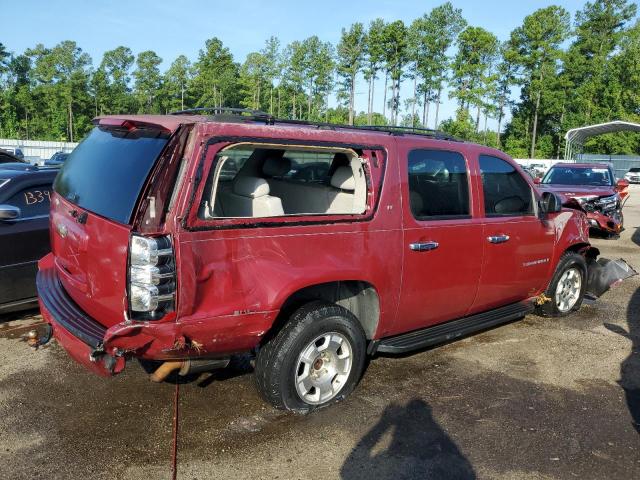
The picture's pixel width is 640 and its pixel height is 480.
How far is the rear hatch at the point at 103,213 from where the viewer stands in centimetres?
304

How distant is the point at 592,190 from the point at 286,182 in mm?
9541

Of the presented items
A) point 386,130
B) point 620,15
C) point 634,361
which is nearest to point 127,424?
point 386,130

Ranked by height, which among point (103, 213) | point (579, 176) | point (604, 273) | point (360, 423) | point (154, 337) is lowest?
point (360, 423)

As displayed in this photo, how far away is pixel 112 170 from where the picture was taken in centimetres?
340

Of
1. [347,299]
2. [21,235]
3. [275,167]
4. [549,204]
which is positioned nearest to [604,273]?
[549,204]

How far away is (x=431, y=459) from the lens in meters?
3.24

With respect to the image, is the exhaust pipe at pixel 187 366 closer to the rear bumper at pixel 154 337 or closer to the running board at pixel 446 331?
the rear bumper at pixel 154 337

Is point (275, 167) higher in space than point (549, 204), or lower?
higher

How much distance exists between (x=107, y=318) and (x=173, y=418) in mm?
920

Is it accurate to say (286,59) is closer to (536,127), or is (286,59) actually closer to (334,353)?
(536,127)

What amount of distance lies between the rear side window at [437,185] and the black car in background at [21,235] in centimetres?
358

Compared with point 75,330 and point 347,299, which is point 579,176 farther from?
point 75,330

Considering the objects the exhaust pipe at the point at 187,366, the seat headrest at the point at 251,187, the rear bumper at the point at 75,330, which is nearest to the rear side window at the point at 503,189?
the seat headrest at the point at 251,187

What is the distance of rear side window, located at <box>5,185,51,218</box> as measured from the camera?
541cm
